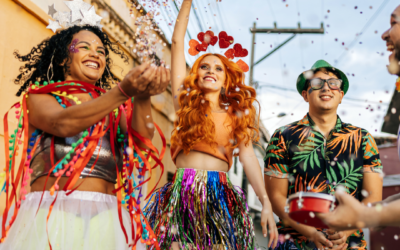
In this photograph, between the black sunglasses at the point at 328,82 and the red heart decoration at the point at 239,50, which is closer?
the black sunglasses at the point at 328,82

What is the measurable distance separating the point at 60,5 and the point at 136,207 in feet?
12.6

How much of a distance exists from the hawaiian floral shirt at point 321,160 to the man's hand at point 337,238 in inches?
5.3

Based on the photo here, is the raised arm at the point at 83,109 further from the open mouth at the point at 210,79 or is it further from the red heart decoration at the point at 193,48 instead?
the red heart decoration at the point at 193,48

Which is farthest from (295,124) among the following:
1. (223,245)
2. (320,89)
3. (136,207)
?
(136,207)

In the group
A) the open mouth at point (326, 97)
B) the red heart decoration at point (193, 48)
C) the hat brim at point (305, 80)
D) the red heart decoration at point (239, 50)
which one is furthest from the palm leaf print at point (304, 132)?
the red heart decoration at point (193, 48)

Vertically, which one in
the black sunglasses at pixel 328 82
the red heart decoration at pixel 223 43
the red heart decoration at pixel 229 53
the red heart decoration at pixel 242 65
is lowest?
the black sunglasses at pixel 328 82

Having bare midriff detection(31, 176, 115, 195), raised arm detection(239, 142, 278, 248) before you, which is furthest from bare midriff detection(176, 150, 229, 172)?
bare midriff detection(31, 176, 115, 195)

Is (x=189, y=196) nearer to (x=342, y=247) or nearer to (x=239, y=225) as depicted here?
(x=239, y=225)

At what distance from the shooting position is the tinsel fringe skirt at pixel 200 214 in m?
2.47

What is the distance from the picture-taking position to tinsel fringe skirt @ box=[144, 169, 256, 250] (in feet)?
8.11

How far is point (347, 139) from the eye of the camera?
9.17 feet

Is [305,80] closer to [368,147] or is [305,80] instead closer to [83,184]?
[368,147]

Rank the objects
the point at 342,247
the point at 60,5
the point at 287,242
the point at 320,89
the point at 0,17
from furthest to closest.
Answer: the point at 60,5
the point at 0,17
the point at 320,89
the point at 287,242
the point at 342,247

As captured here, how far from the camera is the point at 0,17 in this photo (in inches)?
155
